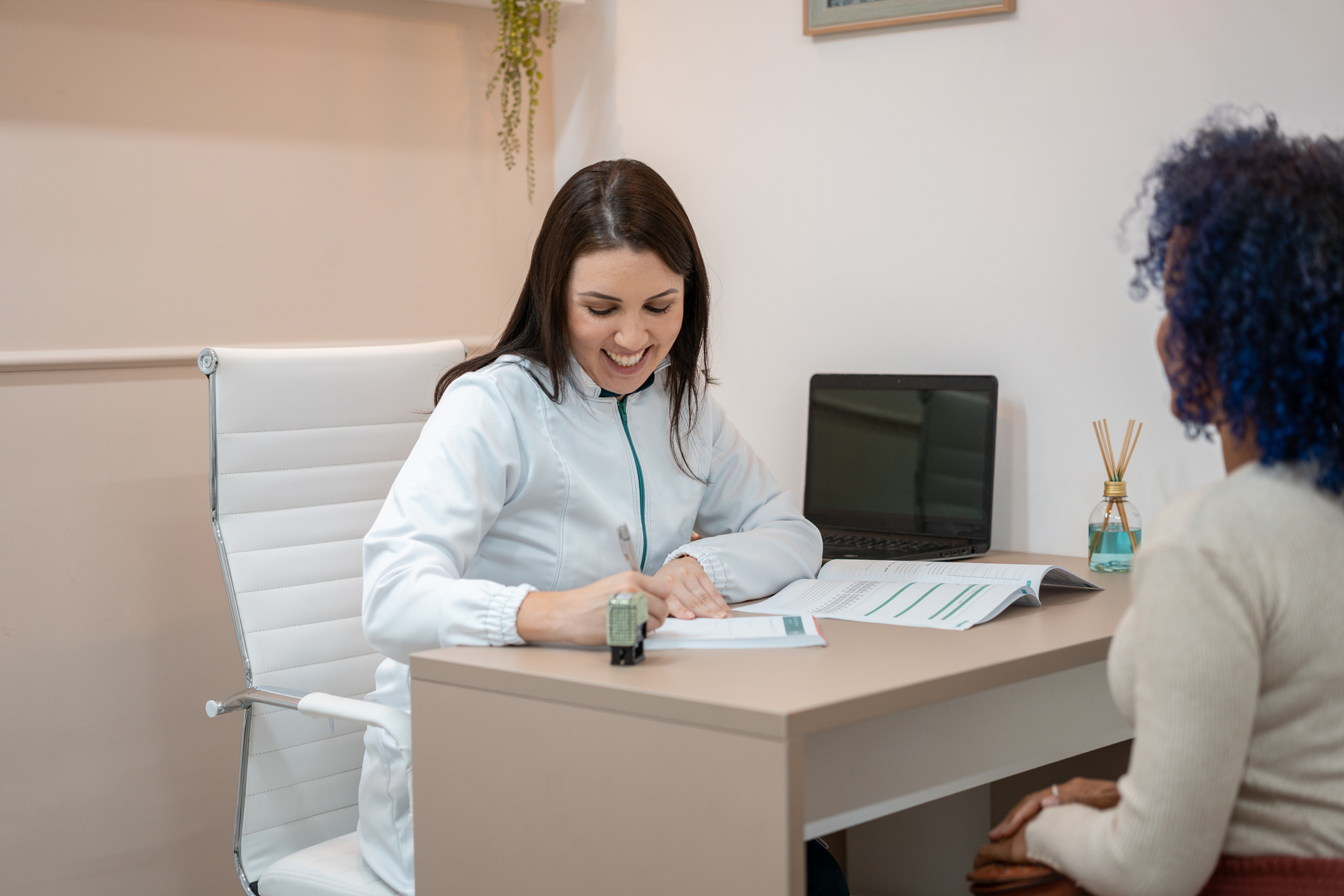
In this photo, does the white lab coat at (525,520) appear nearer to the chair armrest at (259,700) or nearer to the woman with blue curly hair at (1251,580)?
the chair armrest at (259,700)

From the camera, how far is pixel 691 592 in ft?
4.90

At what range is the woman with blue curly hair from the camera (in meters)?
0.83

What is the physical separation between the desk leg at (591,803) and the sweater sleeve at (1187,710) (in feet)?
0.91

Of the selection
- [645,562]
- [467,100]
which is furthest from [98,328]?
[645,562]

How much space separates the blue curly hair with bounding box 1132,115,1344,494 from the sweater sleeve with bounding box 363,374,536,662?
74 cm

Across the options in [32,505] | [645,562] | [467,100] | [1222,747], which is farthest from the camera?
[467,100]

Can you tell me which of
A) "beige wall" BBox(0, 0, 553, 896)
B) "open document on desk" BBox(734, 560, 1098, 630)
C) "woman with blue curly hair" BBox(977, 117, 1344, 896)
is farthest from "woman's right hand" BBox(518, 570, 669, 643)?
"beige wall" BBox(0, 0, 553, 896)

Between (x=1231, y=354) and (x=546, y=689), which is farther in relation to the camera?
(x=546, y=689)

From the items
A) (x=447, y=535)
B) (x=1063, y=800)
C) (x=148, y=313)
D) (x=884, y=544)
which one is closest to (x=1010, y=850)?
(x=1063, y=800)

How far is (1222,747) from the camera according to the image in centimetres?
83

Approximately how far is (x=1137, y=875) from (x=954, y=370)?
1271 mm

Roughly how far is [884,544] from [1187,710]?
3.79 ft

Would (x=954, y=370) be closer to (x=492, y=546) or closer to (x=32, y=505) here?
(x=492, y=546)

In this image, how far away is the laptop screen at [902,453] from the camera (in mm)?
1960
